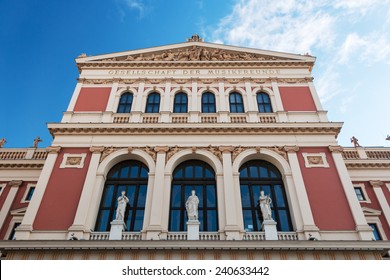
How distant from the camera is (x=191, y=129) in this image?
19391 mm

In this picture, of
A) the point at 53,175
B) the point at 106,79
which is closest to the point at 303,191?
the point at 53,175

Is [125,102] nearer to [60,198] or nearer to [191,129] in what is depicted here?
[191,129]

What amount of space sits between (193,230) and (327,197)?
272 inches

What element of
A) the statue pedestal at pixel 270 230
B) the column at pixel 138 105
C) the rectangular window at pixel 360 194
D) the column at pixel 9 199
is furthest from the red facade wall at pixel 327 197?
the column at pixel 9 199

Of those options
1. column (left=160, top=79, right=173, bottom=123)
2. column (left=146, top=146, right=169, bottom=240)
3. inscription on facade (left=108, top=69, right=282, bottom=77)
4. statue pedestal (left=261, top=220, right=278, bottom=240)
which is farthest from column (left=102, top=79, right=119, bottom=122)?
statue pedestal (left=261, top=220, right=278, bottom=240)

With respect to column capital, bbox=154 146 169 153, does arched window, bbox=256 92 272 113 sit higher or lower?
higher

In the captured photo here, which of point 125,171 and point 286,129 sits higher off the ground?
point 286,129

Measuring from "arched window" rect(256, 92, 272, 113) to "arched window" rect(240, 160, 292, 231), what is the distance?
3.92 m

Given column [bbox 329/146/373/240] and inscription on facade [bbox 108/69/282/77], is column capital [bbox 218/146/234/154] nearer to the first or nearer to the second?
column [bbox 329/146/373/240]

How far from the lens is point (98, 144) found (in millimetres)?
19156

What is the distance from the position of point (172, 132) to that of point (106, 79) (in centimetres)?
710

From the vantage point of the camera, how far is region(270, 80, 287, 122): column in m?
20.5

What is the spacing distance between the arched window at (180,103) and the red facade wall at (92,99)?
14.5ft
